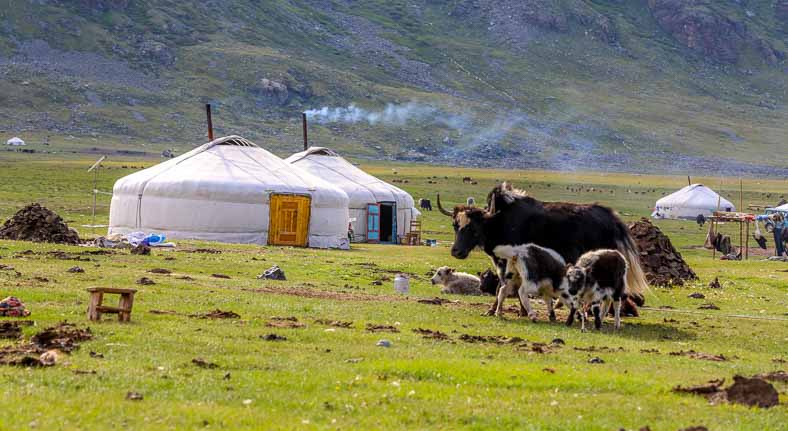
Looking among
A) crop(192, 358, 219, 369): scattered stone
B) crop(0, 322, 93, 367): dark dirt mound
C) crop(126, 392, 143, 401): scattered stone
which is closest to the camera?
crop(126, 392, 143, 401): scattered stone

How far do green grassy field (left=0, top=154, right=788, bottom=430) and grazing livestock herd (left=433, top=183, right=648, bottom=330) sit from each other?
1.64 feet

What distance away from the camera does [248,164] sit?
134 feet

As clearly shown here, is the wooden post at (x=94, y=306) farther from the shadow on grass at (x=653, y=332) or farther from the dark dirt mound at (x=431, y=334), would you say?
Result: the shadow on grass at (x=653, y=332)

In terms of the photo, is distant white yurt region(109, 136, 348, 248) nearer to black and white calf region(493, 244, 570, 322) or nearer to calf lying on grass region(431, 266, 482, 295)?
calf lying on grass region(431, 266, 482, 295)

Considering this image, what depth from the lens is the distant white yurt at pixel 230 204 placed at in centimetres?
3797

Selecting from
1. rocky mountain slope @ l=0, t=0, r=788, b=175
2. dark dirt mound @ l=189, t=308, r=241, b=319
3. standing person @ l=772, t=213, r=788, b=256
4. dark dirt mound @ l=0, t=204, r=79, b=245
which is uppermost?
rocky mountain slope @ l=0, t=0, r=788, b=175

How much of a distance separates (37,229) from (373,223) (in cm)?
1995

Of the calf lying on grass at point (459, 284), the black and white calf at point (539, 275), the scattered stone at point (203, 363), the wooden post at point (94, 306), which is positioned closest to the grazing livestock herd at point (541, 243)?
the black and white calf at point (539, 275)

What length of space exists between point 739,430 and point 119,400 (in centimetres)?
476

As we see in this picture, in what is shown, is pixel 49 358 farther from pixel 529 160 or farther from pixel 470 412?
pixel 529 160

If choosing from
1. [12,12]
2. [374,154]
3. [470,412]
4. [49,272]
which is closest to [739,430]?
[470,412]

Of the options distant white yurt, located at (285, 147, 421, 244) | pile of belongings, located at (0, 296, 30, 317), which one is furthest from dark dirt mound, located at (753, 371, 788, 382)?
distant white yurt, located at (285, 147, 421, 244)

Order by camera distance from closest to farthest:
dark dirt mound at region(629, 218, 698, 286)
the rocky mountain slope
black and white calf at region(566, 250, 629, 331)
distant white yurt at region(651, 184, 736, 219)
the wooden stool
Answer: the wooden stool → black and white calf at region(566, 250, 629, 331) → dark dirt mound at region(629, 218, 698, 286) → distant white yurt at region(651, 184, 736, 219) → the rocky mountain slope

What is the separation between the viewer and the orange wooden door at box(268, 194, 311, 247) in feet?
128
